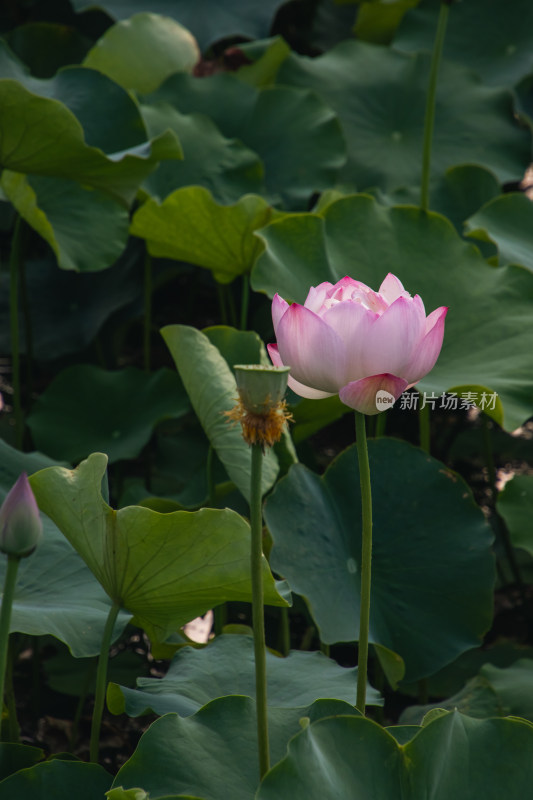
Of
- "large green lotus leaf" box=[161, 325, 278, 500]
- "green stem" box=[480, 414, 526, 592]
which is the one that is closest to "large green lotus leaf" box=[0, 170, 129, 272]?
"large green lotus leaf" box=[161, 325, 278, 500]

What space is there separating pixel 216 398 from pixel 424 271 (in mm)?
492

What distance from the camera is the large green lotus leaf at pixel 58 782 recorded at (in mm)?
807

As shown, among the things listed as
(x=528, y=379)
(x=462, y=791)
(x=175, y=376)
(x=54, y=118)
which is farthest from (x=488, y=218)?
(x=462, y=791)

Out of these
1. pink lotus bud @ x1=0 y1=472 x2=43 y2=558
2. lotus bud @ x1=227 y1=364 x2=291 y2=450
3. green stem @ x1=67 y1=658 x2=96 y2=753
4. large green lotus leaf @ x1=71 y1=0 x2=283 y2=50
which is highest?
large green lotus leaf @ x1=71 y1=0 x2=283 y2=50

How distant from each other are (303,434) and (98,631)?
22.5 inches

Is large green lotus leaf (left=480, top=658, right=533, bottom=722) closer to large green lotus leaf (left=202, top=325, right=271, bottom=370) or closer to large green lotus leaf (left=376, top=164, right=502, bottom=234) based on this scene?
large green lotus leaf (left=202, top=325, right=271, bottom=370)

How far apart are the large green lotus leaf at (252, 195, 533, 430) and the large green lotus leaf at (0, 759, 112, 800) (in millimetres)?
673

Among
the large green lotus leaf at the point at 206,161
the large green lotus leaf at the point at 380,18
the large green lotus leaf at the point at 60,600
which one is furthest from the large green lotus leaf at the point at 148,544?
the large green lotus leaf at the point at 380,18

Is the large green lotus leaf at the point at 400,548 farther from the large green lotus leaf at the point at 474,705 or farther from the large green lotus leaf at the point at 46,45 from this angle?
the large green lotus leaf at the point at 46,45

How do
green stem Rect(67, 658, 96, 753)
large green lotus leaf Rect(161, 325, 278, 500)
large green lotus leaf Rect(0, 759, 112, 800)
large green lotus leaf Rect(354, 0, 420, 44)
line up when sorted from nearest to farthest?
large green lotus leaf Rect(0, 759, 112, 800) < large green lotus leaf Rect(161, 325, 278, 500) < green stem Rect(67, 658, 96, 753) < large green lotus leaf Rect(354, 0, 420, 44)

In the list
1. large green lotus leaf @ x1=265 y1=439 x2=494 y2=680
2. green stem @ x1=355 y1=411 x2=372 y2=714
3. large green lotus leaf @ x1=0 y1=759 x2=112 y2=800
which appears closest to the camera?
green stem @ x1=355 y1=411 x2=372 y2=714

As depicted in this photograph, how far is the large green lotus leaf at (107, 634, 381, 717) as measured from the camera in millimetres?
865

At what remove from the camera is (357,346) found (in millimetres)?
684

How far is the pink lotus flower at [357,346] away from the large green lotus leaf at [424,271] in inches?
21.7
